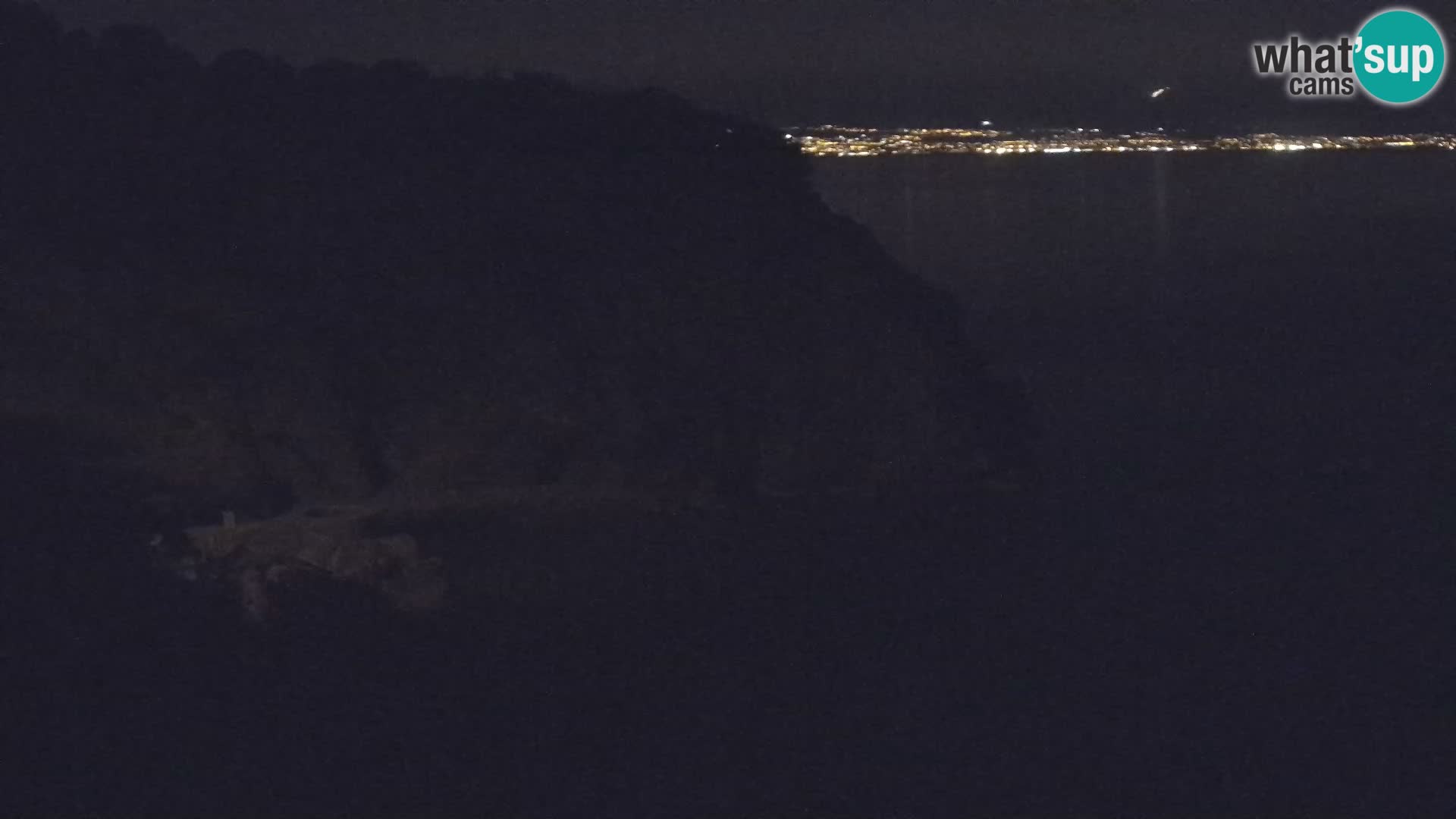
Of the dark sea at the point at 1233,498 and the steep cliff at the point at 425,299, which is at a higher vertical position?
the steep cliff at the point at 425,299

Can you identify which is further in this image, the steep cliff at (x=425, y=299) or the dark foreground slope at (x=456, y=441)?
the steep cliff at (x=425, y=299)

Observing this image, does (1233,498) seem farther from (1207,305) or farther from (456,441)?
(1207,305)

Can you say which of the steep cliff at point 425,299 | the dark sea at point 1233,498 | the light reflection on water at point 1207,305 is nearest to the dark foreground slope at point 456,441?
the steep cliff at point 425,299

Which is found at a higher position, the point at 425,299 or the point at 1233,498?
the point at 425,299

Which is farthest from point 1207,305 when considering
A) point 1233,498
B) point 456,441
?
point 456,441

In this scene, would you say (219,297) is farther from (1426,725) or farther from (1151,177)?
(1151,177)

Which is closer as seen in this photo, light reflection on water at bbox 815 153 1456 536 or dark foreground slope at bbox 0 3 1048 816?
dark foreground slope at bbox 0 3 1048 816

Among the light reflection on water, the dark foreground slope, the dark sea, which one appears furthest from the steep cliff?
the light reflection on water

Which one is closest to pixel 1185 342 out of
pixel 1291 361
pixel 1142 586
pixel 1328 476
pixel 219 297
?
pixel 1291 361

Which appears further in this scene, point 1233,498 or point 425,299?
point 1233,498

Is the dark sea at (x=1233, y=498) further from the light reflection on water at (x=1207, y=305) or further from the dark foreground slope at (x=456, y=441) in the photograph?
the dark foreground slope at (x=456, y=441)

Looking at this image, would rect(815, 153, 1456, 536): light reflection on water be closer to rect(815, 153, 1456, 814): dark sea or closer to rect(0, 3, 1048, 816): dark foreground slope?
rect(815, 153, 1456, 814): dark sea

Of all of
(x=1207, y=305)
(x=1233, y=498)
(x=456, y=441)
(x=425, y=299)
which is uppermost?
(x=425, y=299)
